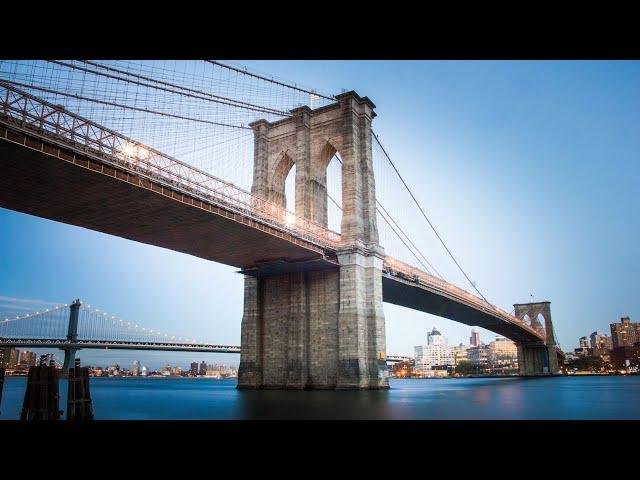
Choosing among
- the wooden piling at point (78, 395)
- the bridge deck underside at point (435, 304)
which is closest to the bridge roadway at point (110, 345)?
the bridge deck underside at point (435, 304)

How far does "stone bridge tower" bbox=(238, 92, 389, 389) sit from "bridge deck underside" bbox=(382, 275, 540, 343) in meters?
4.78

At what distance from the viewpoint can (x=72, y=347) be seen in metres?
79.6

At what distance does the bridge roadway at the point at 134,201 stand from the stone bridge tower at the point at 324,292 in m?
1.79

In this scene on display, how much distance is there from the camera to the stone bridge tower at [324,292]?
3547cm

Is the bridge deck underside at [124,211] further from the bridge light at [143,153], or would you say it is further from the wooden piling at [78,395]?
the wooden piling at [78,395]

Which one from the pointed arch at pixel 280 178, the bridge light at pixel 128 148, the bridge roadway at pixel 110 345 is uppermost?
the pointed arch at pixel 280 178

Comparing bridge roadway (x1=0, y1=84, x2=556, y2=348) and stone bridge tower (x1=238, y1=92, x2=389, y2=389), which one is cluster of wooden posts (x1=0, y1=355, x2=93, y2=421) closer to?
bridge roadway (x1=0, y1=84, x2=556, y2=348)

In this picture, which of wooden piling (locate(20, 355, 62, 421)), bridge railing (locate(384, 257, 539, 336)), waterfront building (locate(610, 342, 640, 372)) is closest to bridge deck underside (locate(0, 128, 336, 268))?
bridge railing (locate(384, 257, 539, 336))

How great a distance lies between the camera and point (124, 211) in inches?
1064

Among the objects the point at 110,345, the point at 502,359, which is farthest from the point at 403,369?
the point at 110,345
